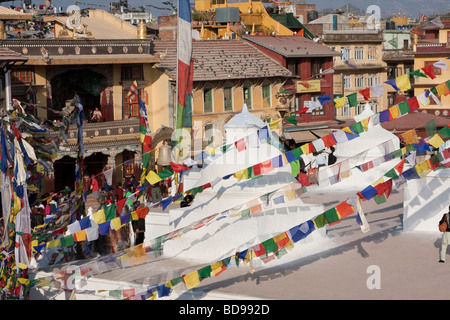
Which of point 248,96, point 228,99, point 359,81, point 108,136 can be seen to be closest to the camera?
point 108,136

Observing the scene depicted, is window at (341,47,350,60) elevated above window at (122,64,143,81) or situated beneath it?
elevated above

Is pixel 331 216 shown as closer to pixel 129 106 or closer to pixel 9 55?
pixel 9 55

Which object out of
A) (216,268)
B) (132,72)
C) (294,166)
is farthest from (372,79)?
(216,268)

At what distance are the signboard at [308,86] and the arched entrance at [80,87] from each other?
1380 centimetres

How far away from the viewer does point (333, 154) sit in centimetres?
2719

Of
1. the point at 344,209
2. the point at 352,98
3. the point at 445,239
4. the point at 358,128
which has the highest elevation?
the point at 352,98

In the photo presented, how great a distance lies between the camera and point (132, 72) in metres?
42.2

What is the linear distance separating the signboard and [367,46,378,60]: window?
11475 millimetres

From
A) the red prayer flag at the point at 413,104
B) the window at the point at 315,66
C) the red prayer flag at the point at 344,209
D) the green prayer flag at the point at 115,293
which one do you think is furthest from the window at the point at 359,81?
the green prayer flag at the point at 115,293

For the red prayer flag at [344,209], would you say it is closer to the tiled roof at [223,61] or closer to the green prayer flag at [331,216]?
the green prayer flag at [331,216]

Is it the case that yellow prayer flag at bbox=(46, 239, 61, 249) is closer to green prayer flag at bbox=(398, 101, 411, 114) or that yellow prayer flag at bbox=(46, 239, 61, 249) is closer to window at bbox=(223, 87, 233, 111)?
green prayer flag at bbox=(398, 101, 411, 114)

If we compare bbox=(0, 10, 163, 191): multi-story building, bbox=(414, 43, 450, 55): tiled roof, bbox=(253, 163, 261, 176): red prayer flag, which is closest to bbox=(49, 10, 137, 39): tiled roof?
bbox=(0, 10, 163, 191): multi-story building

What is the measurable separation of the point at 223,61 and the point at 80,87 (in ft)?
28.7

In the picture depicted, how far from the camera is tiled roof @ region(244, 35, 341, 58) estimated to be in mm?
50875
